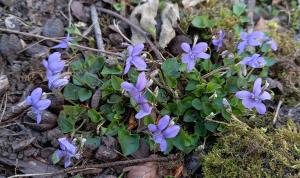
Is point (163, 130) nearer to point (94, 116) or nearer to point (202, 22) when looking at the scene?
point (94, 116)

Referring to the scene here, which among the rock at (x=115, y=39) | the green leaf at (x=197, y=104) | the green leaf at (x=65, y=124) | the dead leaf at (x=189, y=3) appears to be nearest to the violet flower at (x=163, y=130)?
the green leaf at (x=197, y=104)

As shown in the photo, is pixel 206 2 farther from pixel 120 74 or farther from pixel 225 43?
pixel 120 74

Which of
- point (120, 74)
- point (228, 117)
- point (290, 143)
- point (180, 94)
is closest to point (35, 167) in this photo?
point (120, 74)

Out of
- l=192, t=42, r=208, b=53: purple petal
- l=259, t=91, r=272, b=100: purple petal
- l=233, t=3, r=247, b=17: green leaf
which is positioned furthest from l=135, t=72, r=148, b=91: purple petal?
l=233, t=3, r=247, b=17: green leaf

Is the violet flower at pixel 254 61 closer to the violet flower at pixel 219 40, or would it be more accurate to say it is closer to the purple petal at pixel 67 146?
the violet flower at pixel 219 40

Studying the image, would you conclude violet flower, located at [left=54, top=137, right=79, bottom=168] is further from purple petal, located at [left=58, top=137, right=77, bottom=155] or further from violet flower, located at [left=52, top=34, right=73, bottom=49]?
violet flower, located at [left=52, top=34, right=73, bottom=49]
